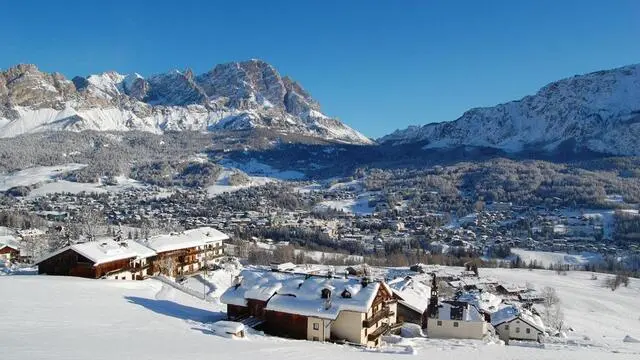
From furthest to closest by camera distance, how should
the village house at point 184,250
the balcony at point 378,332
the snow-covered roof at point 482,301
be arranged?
the village house at point 184,250, the snow-covered roof at point 482,301, the balcony at point 378,332

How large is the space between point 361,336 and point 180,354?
1419 centimetres

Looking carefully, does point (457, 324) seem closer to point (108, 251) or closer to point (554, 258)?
point (108, 251)

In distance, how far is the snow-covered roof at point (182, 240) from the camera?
2379 inches

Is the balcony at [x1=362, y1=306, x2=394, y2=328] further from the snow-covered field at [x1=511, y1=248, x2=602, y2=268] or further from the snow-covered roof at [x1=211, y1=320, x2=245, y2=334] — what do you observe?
the snow-covered field at [x1=511, y1=248, x2=602, y2=268]

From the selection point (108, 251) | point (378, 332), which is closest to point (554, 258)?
point (378, 332)

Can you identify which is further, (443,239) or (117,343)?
(443,239)

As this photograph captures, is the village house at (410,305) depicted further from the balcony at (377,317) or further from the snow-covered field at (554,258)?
the snow-covered field at (554,258)

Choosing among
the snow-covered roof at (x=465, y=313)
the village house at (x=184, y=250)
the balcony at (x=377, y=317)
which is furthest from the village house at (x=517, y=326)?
the village house at (x=184, y=250)

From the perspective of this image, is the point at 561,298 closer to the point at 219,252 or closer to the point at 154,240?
the point at 219,252

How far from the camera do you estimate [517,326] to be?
4941cm

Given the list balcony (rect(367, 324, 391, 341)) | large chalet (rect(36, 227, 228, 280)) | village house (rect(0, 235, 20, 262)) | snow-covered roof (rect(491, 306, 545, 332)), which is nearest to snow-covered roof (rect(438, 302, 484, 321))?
snow-covered roof (rect(491, 306, 545, 332))

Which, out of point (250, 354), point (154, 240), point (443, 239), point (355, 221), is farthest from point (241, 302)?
point (355, 221)

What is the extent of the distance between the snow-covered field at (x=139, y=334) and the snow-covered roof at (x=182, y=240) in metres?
12.8

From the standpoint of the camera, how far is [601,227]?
163625 mm
